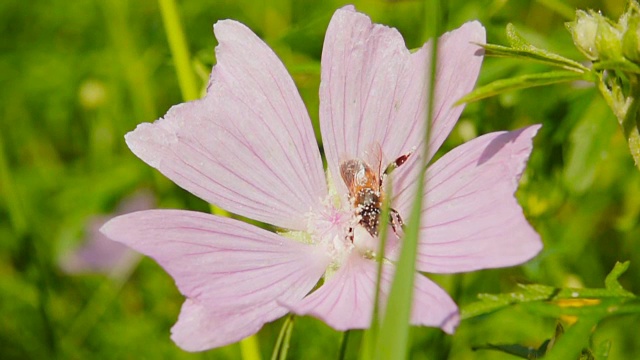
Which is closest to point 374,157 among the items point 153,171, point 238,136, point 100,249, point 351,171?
point 351,171

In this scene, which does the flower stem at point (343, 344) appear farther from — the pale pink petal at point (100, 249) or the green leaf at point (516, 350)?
the pale pink petal at point (100, 249)

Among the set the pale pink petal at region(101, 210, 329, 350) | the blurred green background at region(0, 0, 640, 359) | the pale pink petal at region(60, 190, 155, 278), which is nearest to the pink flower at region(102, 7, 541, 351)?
the pale pink petal at region(101, 210, 329, 350)

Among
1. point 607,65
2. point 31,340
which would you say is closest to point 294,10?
point 31,340

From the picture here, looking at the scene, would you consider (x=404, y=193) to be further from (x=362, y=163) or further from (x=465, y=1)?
(x=465, y=1)

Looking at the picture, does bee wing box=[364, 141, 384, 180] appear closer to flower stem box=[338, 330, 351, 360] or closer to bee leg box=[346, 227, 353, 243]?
bee leg box=[346, 227, 353, 243]

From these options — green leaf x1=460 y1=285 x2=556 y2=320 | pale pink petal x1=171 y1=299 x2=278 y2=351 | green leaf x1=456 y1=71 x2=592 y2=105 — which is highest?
green leaf x1=456 y1=71 x2=592 y2=105

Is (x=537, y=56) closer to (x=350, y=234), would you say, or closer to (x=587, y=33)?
(x=587, y=33)

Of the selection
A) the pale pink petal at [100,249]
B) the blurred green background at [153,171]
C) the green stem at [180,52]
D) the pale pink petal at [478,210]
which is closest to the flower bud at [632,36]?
the pale pink petal at [478,210]
